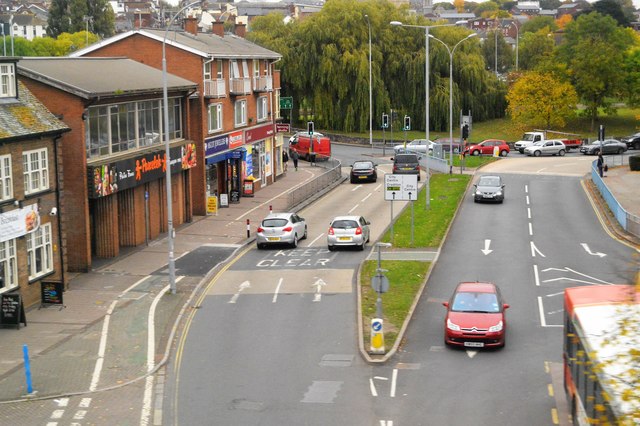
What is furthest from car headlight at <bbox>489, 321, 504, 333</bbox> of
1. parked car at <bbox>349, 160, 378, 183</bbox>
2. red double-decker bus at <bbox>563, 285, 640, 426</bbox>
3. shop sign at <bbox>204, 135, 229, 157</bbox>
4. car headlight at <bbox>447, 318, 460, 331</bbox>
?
parked car at <bbox>349, 160, 378, 183</bbox>

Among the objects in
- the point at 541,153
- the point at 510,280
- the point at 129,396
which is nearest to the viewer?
the point at 129,396

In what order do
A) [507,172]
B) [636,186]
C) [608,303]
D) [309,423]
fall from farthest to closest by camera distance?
[507,172] → [636,186] → [309,423] → [608,303]

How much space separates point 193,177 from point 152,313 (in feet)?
67.6

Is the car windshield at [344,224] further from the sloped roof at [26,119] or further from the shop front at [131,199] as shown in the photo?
the sloped roof at [26,119]

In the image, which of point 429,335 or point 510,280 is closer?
point 429,335

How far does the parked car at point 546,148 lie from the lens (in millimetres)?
77375

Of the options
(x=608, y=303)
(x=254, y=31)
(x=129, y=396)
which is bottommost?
(x=129, y=396)

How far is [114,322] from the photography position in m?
28.3

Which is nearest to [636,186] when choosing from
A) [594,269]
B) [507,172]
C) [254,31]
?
[507,172]

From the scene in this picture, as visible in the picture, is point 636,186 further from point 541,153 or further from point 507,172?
point 541,153

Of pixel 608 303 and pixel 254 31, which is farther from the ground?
pixel 254 31

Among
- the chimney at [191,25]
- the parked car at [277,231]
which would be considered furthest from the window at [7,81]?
the chimney at [191,25]

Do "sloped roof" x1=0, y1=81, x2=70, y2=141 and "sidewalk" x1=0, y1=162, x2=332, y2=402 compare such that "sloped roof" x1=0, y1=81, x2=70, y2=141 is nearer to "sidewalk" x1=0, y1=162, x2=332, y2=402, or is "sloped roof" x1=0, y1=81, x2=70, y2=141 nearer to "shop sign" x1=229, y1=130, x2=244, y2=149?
"sidewalk" x1=0, y1=162, x2=332, y2=402

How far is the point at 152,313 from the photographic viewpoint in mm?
29359
